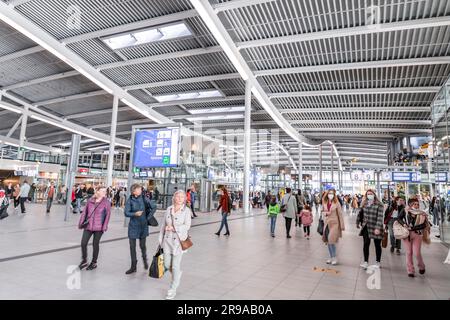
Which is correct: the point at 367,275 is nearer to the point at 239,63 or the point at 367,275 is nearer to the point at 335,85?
the point at 239,63

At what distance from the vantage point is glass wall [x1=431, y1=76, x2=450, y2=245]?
9.00 meters

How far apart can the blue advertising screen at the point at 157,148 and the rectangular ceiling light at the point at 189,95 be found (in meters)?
14.5

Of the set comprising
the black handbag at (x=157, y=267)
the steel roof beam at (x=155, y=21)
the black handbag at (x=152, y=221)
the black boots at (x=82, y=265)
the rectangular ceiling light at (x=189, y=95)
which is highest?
the steel roof beam at (x=155, y=21)

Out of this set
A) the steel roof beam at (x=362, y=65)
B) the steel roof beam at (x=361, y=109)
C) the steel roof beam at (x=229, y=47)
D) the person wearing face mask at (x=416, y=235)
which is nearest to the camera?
the person wearing face mask at (x=416, y=235)

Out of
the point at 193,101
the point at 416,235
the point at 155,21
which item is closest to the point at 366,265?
the point at 416,235

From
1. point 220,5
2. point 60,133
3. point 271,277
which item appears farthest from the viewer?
point 60,133

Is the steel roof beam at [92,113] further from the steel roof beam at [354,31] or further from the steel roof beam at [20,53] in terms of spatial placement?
the steel roof beam at [354,31]

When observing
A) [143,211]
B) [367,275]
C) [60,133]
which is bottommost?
[367,275]

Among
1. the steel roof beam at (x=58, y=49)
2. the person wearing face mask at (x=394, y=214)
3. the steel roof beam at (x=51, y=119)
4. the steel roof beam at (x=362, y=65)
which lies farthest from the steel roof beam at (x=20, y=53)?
the person wearing face mask at (x=394, y=214)

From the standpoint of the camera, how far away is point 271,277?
15.5 feet

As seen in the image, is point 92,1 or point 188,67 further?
point 188,67

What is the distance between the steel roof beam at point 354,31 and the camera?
13.6 metres

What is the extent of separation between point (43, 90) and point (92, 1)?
14.8 metres

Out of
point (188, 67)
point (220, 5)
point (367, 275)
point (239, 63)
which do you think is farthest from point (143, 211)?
point (188, 67)
